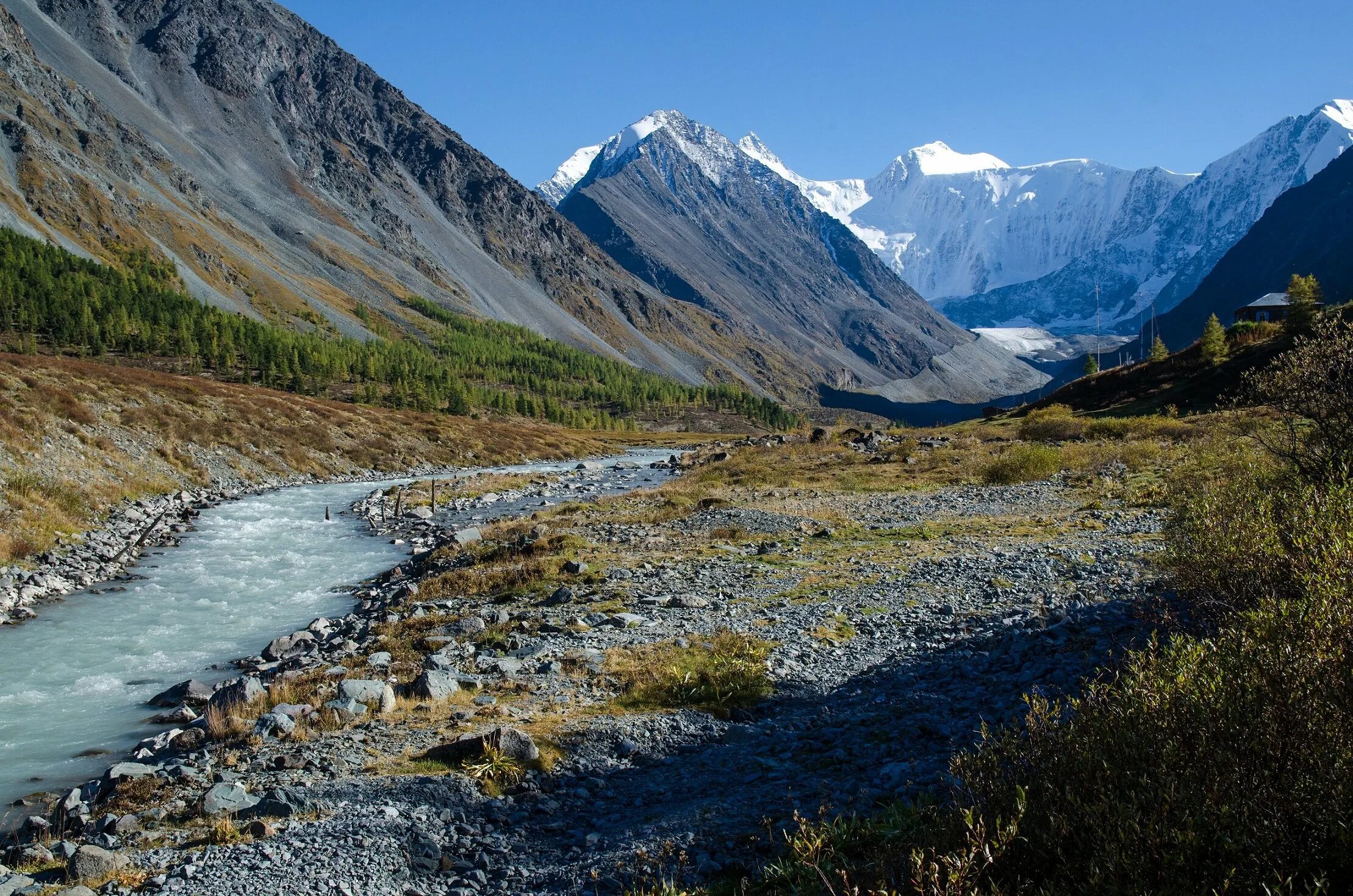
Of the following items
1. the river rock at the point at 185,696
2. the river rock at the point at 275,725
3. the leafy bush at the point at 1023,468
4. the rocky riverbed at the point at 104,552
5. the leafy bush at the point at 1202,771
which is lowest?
the leafy bush at the point at 1023,468

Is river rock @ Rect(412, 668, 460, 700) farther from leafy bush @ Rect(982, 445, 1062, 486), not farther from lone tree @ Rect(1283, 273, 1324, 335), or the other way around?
lone tree @ Rect(1283, 273, 1324, 335)

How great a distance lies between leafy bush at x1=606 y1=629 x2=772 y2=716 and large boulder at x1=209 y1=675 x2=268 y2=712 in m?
6.72

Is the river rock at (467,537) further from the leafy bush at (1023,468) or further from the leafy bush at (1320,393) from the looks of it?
the leafy bush at (1023,468)

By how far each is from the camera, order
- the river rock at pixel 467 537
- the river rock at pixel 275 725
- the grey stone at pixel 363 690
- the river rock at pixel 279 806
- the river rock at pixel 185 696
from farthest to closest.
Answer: the river rock at pixel 467 537, the river rock at pixel 185 696, the grey stone at pixel 363 690, the river rock at pixel 275 725, the river rock at pixel 279 806

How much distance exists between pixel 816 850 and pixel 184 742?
1129 centimetres

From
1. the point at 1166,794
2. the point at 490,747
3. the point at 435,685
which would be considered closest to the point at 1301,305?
the point at 435,685

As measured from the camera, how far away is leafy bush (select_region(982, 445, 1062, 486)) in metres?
43.3

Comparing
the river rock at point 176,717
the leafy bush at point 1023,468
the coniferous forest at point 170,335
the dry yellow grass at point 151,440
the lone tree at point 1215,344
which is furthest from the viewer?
the coniferous forest at point 170,335

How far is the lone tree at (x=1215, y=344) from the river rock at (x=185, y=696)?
8955cm

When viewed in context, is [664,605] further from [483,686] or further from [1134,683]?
[1134,683]

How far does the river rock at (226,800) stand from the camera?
396 inches

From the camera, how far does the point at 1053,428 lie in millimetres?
67500

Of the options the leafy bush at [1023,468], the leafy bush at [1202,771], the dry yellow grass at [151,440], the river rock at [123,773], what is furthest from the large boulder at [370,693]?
the leafy bush at [1023,468]

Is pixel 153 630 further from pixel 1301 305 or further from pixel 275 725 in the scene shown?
pixel 1301 305
